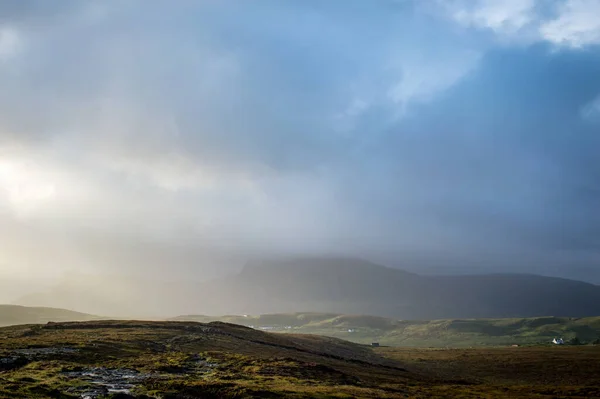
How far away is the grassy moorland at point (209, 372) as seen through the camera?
153 ft

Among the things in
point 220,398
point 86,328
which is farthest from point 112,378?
point 86,328

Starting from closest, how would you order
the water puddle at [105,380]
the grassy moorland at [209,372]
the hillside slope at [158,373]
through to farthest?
1. the water puddle at [105,380]
2. the hillside slope at [158,373]
3. the grassy moorland at [209,372]

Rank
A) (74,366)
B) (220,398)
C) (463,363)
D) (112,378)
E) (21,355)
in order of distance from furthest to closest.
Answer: (463,363) < (21,355) < (74,366) < (112,378) < (220,398)

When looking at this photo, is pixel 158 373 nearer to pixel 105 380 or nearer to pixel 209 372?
pixel 209 372

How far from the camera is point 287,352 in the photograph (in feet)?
342

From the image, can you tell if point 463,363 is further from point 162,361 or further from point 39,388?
point 39,388

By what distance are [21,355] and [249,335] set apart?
238 feet

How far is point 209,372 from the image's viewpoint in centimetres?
6128

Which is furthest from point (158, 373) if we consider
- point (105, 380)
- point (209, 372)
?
point (105, 380)

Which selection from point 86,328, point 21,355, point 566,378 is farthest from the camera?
point 86,328

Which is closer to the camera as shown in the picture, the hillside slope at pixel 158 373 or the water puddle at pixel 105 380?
the water puddle at pixel 105 380

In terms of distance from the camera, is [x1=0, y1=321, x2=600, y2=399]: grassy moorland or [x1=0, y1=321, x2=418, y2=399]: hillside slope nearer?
[x1=0, y1=321, x2=418, y2=399]: hillside slope

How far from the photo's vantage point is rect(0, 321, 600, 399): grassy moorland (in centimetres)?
4666

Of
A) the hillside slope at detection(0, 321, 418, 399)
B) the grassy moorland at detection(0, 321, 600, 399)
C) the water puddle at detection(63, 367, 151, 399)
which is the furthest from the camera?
the grassy moorland at detection(0, 321, 600, 399)
